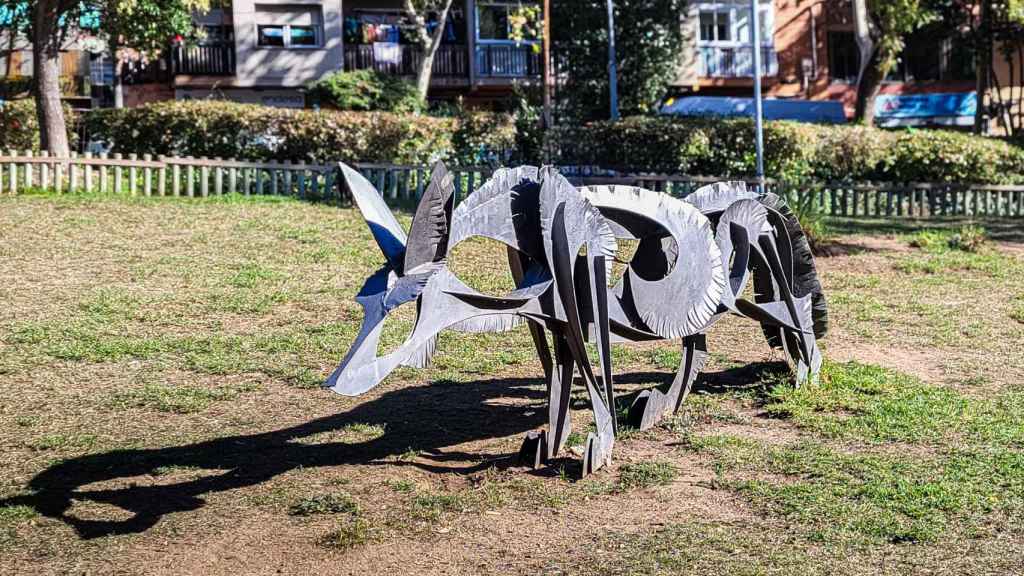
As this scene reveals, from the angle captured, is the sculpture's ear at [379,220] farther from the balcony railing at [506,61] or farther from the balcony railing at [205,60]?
the balcony railing at [506,61]

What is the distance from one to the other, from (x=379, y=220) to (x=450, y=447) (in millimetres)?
2102

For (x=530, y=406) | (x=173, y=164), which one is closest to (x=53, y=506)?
(x=530, y=406)

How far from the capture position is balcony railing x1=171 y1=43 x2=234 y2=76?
34.2m

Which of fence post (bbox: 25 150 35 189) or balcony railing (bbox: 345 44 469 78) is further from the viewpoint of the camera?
balcony railing (bbox: 345 44 469 78)

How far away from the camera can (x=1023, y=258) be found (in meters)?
15.1

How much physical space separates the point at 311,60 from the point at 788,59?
16955mm

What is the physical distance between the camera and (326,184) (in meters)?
18.0

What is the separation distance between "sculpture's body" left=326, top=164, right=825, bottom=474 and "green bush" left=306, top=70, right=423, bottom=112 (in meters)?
23.0

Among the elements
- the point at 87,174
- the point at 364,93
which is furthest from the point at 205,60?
the point at 87,174

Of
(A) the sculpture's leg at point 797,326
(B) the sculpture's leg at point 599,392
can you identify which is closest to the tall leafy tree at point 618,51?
(A) the sculpture's leg at point 797,326

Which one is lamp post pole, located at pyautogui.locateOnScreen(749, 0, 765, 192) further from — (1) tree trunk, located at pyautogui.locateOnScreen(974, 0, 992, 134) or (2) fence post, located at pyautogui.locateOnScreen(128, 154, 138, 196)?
(1) tree trunk, located at pyautogui.locateOnScreen(974, 0, 992, 134)

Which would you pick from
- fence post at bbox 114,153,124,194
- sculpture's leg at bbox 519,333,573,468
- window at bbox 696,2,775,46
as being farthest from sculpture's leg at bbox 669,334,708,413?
window at bbox 696,2,775,46

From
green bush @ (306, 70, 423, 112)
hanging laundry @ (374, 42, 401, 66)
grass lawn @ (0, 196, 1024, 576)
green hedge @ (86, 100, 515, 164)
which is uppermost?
hanging laundry @ (374, 42, 401, 66)

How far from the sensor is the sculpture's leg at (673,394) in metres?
7.64
